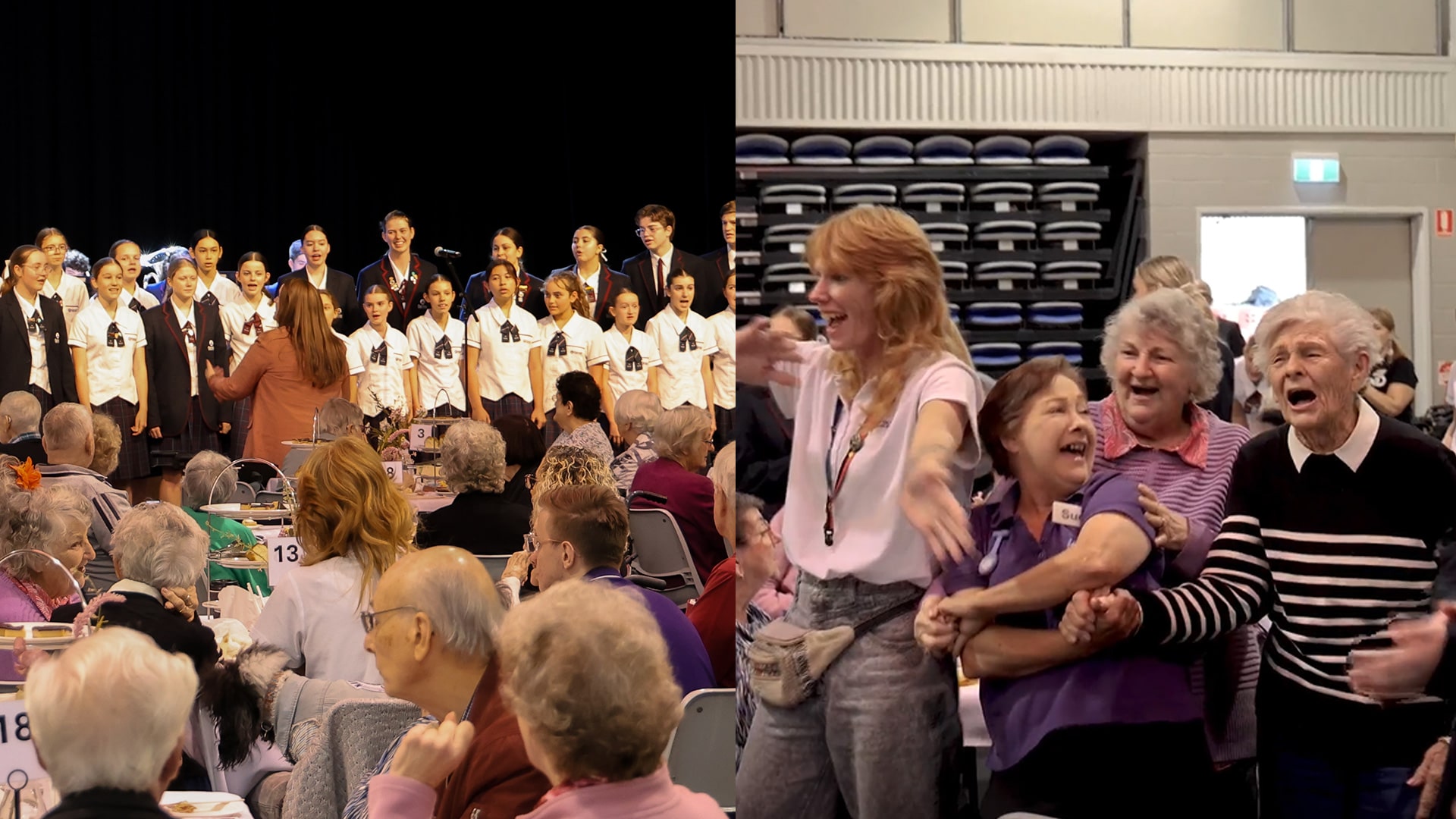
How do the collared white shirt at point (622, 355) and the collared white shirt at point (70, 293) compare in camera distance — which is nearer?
the collared white shirt at point (70, 293)

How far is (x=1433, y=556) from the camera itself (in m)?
1.71

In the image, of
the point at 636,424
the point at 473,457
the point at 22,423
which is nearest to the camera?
the point at 473,457

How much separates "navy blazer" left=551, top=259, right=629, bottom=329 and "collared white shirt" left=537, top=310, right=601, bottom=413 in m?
0.29

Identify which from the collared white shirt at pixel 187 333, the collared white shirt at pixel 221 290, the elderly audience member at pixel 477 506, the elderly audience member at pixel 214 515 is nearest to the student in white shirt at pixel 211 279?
the collared white shirt at pixel 221 290

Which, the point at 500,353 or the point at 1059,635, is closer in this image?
the point at 1059,635

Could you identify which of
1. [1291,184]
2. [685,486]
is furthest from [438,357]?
[1291,184]

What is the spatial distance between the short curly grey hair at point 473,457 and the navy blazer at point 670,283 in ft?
17.0

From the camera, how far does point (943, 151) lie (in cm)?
171

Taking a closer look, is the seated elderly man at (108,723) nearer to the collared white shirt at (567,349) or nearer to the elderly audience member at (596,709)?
the elderly audience member at (596,709)

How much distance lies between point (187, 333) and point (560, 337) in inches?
90.1

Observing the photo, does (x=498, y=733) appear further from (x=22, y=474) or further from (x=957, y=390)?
(x=22, y=474)

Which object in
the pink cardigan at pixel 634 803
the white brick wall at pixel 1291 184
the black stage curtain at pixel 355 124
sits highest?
the black stage curtain at pixel 355 124

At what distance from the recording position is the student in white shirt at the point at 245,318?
8.64 metres

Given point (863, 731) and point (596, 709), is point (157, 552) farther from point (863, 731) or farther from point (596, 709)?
point (863, 731)
